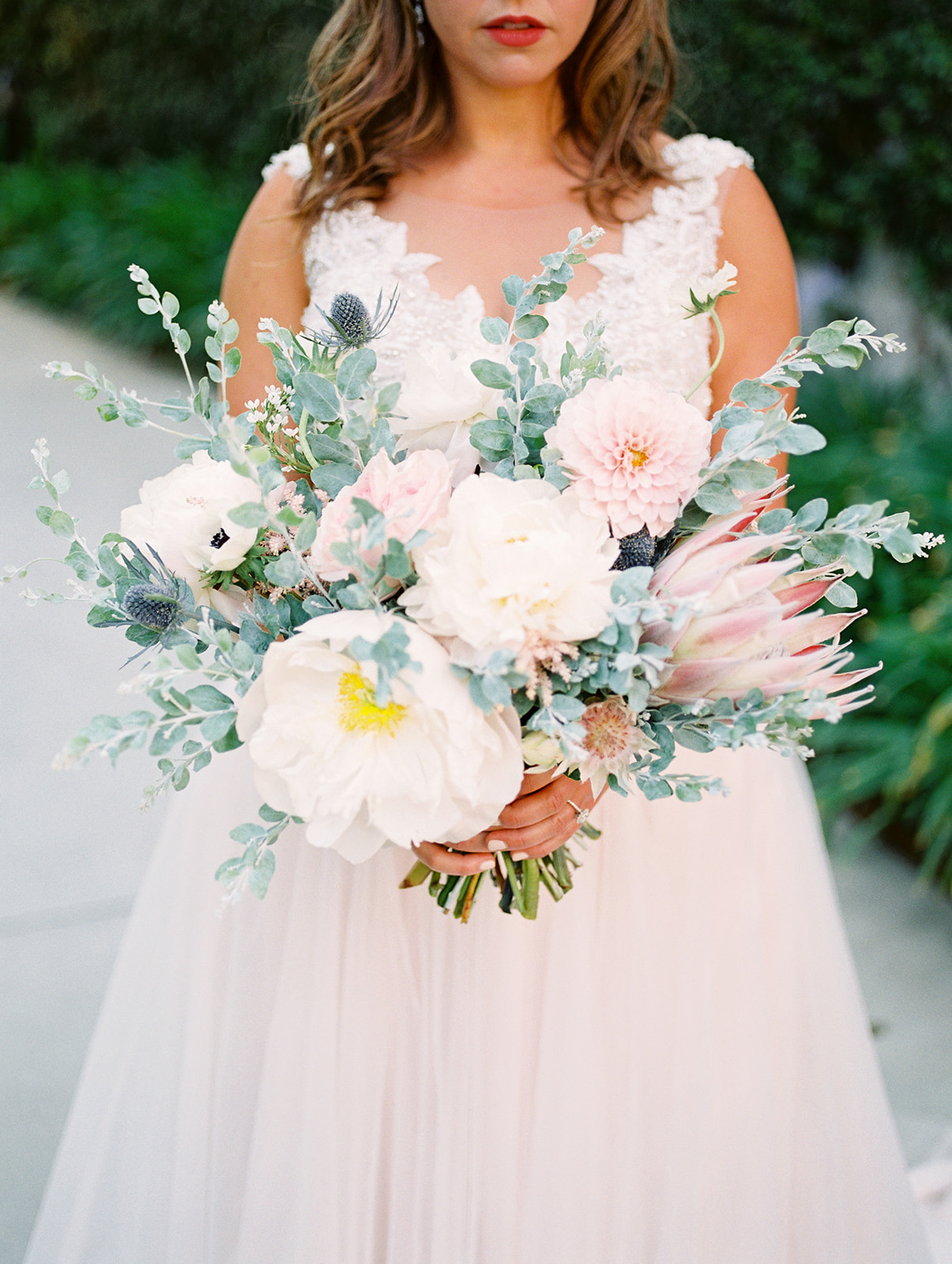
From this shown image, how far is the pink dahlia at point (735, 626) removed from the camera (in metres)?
1.02

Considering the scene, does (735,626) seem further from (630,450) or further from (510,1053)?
(510,1053)

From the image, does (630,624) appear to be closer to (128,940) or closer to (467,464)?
(467,464)

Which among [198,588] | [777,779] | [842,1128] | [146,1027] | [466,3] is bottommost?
[146,1027]

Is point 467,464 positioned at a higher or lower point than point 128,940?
higher

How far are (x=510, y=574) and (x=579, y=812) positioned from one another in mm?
412

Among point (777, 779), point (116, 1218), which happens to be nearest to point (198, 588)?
point (777, 779)

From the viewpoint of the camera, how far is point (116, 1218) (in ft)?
5.74

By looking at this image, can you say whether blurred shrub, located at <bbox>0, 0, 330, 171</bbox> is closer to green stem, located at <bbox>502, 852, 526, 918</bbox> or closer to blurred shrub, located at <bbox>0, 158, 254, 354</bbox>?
blurred shrub, located at <bbox>0, 158, 254, 354</bbox>

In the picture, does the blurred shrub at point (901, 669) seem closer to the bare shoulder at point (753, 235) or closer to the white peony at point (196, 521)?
the bare shoulder at point (753, 235)

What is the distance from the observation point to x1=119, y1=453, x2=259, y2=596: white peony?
3.62ft

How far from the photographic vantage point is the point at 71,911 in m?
3.16

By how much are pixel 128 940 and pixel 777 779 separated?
3.53ft

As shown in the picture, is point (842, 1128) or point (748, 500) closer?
point (748, 500)

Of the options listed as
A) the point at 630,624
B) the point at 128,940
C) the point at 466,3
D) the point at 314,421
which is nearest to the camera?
the point at 630,624
